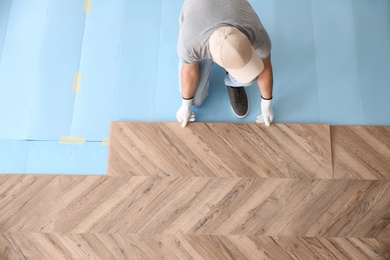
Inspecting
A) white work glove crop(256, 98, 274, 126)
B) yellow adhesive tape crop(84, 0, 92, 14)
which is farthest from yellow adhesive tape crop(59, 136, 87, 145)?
white work glove crop(256, 98, 274, 126)

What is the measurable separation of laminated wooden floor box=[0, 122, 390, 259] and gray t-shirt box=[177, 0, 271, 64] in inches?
22.9

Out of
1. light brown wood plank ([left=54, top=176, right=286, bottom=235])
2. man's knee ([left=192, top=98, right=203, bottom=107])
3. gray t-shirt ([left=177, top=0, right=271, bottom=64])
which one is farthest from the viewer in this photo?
man's knee ([left=192, top=98, right=203, bottom=107])

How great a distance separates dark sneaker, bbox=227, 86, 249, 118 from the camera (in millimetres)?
2055

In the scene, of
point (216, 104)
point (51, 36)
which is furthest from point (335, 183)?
point (51, 36)

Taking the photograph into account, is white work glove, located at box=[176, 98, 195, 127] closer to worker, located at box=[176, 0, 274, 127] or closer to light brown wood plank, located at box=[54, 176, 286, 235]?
worker, located at box=[176, 0, 274, 127]

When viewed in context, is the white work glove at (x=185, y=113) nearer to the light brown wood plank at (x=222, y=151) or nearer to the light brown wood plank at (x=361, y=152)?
the light brown wood plank at (x=222, y=151)

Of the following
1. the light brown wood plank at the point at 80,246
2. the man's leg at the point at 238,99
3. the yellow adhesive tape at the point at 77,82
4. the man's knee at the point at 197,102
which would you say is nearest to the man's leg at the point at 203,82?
the man's knee at the point at 197,102

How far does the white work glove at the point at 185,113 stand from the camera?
195 cm

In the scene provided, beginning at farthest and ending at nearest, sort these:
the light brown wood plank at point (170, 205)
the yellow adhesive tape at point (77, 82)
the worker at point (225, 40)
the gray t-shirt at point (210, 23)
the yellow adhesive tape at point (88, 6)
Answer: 1. the yellow adhesive tape at point (88, 6)
2. the yellow adhesive tape at point (77, 82)
3. the light brown wood plank at point (170, 205)
4. the gray t-shirt at point (210, 23)
5. the worker at point (225, 40)

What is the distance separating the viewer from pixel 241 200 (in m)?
1.91

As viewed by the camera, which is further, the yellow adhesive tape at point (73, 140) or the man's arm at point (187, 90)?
the yellow adhesive tape at point (73, 140)

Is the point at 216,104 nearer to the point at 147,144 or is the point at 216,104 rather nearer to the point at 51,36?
the point at 147,144

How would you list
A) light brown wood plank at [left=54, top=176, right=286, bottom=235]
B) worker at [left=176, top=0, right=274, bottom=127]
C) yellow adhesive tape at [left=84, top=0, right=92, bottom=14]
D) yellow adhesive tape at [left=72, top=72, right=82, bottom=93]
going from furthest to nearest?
yellow adhesive tape at [left=84, top=0, right=92, bottom=14] < yellow adhesive tape at [left=72, top=72, right=82, bottom=93] < light brown wood plank at [left=54, top=176, right=286, bottom=235] < worker at [left=176, top=0, right=274, bottom=127]

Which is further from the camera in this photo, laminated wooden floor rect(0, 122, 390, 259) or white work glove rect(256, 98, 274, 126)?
white work glove rect(256, 98, 274, 126)
